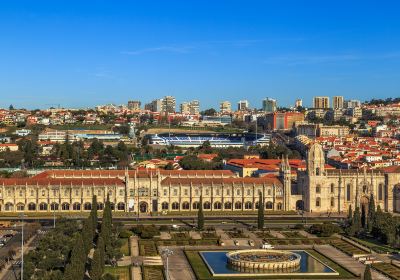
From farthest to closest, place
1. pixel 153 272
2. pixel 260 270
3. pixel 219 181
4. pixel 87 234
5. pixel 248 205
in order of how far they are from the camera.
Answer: pixel 219 181 → pixel 248 205 → pixel 87 234 → pixel 260 270 → pixel 153 272

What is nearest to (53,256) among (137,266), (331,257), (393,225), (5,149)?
(137,266)

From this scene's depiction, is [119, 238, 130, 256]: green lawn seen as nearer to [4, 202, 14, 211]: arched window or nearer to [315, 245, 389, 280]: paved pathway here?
[315, 245, 389, 280]: paved pathway

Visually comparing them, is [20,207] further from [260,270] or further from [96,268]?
[96,268]

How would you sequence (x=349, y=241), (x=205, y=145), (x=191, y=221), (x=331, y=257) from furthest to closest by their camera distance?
(x=205, y=145), (x=191, y=221), (x=349, y=241), (x=331, y=257)

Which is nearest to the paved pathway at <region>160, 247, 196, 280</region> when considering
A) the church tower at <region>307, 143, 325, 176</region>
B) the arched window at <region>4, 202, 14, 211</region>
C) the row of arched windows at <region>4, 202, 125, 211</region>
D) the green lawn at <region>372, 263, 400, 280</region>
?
the green lawn at <region>372, 263, 400, 280</region>

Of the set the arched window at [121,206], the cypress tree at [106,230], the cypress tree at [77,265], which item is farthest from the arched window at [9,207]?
the cypress tree at [77,265]

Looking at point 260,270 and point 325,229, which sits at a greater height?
point 325,229

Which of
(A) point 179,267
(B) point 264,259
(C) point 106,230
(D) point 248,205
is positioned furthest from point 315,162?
(A) point 179,267

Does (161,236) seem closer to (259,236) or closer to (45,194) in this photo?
(259,236)
